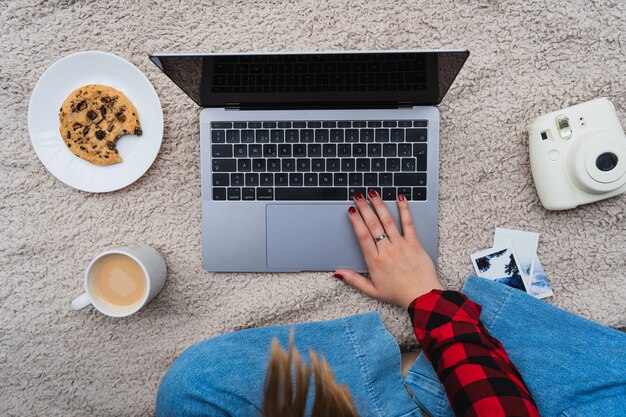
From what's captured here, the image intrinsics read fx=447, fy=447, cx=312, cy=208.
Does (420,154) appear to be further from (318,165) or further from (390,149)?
(318,165)

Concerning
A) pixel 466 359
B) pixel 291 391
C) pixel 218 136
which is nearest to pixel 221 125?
pixel 218 136

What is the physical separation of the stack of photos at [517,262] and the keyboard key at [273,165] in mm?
386

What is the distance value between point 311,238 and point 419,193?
0.66 ft

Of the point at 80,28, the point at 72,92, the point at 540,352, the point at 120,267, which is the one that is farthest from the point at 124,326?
the point at 540,352

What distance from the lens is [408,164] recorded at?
0.76 meters

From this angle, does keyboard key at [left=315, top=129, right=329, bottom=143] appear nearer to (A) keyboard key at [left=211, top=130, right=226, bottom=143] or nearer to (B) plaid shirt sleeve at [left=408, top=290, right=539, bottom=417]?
(A) keyboard key at [left=211, top=130, right=226, bottom=143]

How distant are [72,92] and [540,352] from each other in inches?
36.2

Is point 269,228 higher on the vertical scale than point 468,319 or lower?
higher

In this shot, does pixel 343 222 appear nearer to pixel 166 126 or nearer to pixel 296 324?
pixel 296 324

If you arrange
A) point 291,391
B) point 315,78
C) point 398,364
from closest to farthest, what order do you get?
point 291,391 < point 315,78 < point 398,364

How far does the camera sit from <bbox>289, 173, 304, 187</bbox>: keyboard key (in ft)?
2.52

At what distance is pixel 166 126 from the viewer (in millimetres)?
816

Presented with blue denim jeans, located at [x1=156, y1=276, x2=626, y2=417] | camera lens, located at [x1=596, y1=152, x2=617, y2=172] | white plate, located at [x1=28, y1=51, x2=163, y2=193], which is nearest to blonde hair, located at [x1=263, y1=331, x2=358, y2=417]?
blue denim jeans, located at [x1=156, y1=276, x2=626, y2=417]

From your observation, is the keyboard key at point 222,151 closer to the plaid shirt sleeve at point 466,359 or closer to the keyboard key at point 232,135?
the keyboard key at point 232,135
